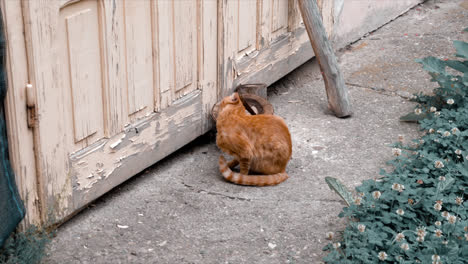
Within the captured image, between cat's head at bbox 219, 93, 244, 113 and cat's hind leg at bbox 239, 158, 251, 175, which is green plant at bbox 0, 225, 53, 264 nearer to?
cat's hind leg at bbox 239, 158, 251, 175

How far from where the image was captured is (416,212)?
3412 mm

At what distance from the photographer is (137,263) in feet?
10.7

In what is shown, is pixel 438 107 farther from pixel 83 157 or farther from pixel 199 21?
pixel 83 157

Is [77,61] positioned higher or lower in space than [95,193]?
higher

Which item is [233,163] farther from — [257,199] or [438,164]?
[438,164]

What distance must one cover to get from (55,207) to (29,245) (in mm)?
309

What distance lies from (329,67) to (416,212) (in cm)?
187

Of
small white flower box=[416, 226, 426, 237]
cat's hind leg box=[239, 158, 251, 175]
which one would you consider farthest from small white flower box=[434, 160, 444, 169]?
cat's hind leg box=[239, 158, 251, 175]

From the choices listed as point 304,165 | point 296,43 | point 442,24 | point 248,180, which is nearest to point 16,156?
point 248,180

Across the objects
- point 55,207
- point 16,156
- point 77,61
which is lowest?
point 55,207

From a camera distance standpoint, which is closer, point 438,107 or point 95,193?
point 95,193

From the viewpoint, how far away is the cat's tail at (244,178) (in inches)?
158

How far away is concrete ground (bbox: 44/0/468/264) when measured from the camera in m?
3.38

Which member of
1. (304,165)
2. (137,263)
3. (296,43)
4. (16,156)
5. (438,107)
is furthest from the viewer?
(296,43)
